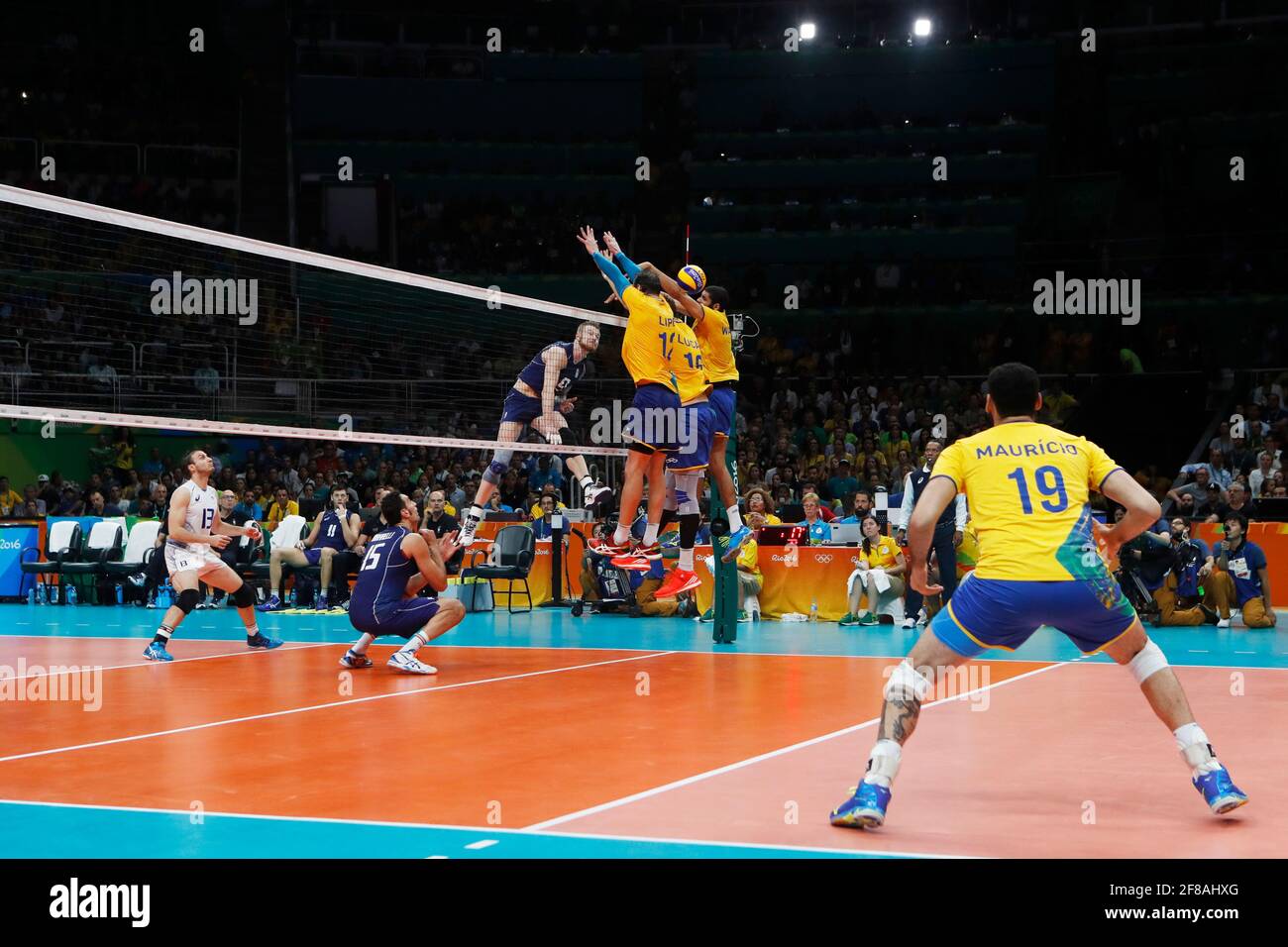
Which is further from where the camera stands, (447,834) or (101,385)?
(101,385)

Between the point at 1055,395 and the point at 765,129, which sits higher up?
the point at 765,129

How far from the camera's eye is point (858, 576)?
60.4ft

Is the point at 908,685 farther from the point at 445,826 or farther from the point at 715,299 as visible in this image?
the point at 715,299

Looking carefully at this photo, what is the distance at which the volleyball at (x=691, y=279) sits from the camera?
425 inches

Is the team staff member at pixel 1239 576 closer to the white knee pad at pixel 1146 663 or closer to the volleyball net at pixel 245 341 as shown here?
the volleyball net at pixel 245 341

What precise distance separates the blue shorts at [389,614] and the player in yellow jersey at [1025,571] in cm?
700

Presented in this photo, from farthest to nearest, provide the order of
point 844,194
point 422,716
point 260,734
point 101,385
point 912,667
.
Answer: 1. point 844,194
2. point 101,385
3. point 422,716
4. point 260,734
5. point 912,667

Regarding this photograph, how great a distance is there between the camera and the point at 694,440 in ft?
37.6

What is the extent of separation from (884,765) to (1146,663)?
1375mm

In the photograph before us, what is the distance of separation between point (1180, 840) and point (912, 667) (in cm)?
128

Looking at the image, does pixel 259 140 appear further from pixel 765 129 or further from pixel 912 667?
pixel 912 667

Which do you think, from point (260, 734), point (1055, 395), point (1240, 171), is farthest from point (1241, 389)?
point (260, 734)

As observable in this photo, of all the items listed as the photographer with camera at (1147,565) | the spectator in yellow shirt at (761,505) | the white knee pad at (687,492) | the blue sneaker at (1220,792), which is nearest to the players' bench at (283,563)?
the spectator in yellow shirt at (761,505)

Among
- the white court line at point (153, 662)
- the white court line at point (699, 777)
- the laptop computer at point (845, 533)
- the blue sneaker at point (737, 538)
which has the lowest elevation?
the white court line at point (153, 662)
